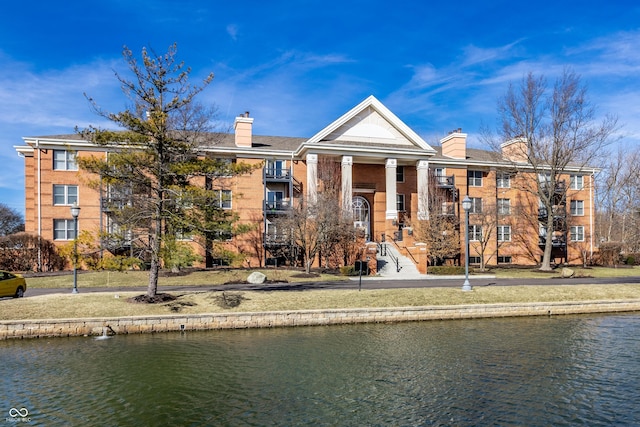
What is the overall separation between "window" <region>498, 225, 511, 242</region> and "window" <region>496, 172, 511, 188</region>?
12.4 feet

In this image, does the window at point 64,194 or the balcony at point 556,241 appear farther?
the balcony at point 556,241

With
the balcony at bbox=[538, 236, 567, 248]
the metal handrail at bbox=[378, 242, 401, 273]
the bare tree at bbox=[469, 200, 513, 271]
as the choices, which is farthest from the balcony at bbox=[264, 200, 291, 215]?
the balcony at bbox=[538, 236, 567, 248]

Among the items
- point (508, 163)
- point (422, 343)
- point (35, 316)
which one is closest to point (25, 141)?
point (35, 316)

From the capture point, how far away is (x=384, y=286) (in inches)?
918

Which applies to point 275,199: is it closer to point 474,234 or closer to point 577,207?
point 474,234

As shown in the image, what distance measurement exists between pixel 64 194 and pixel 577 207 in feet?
146

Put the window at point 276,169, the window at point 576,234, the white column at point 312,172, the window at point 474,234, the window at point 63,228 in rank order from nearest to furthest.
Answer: the window at point 63,228
the white column at point 312,172
the window at point 276,169
the window at point 474,234
the window at point 576,234

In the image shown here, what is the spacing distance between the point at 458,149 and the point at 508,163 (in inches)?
176

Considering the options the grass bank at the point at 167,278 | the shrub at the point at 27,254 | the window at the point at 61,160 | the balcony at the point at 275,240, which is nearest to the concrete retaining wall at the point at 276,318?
the grass bank at the point at 167,278

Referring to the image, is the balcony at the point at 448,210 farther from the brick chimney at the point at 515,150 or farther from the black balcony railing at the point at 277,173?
the black balcony railing at the point at 277,173

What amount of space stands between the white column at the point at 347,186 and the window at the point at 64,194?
19.5 m

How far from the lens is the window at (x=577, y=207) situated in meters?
44.2

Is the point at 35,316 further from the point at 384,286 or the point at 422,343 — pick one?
the point at 384,286

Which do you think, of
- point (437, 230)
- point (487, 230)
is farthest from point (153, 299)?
point (487, 230)
